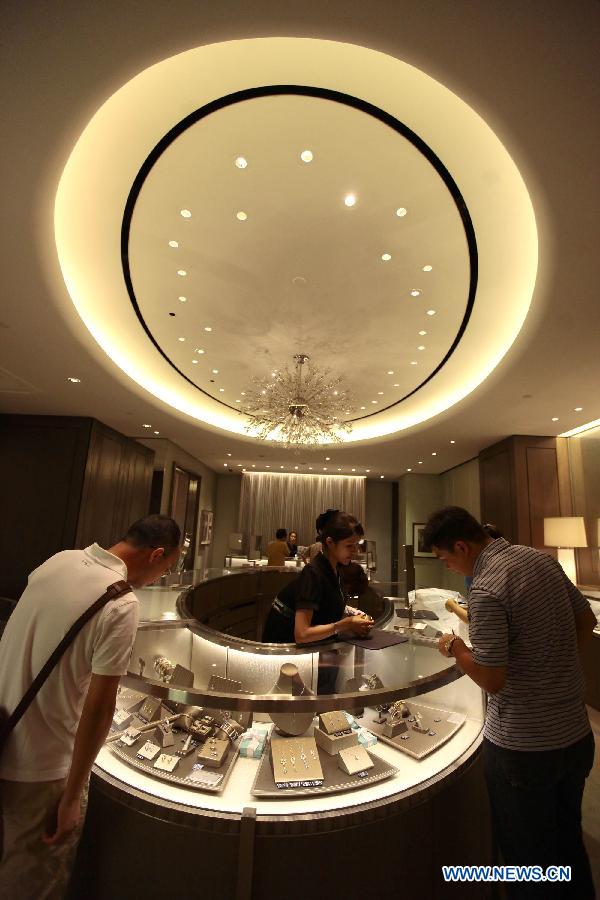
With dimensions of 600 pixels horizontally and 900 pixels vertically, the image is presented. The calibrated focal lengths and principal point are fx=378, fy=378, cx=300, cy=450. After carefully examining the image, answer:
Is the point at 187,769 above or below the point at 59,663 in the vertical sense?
below

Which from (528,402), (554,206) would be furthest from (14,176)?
(528,402)

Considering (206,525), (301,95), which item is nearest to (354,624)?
(301,95)

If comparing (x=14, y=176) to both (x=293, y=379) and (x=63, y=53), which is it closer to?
(x=63, y=53)

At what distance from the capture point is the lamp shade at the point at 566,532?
17.4 feet

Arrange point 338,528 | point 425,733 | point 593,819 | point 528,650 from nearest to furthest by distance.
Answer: point 528,650
point 425,733
point 338,528
point 593,819

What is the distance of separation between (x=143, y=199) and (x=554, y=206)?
9.34ft

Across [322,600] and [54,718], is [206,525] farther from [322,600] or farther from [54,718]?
[54,718]

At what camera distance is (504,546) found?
5.09 feet

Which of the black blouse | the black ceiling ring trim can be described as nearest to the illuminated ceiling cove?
the black ceiling ring trim

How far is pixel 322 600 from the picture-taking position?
2221mm

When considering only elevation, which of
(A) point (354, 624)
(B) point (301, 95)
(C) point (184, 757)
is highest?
(B) point (301, 95)

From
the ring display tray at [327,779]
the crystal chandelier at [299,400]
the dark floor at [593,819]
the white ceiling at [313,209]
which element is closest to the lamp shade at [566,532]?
the white ceiling at [313,209]
